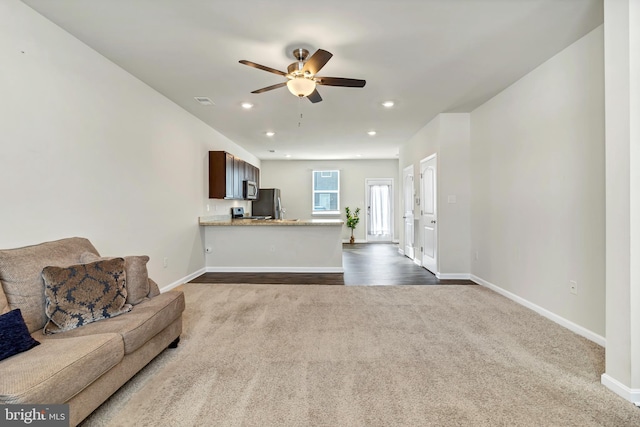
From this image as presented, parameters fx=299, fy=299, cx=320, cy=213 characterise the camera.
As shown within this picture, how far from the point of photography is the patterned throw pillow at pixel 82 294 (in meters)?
1.79

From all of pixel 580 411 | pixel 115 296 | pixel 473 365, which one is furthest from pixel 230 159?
pixel 580 411

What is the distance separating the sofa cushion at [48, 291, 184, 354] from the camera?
1.77 m

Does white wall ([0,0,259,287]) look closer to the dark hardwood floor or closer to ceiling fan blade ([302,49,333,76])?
the dark hardwood floor

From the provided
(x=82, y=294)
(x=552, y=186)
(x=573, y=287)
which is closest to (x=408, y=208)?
(x=552, y=186)

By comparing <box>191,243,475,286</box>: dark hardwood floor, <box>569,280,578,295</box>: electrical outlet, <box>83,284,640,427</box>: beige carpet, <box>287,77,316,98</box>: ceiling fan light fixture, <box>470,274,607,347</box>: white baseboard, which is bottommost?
<box>83,284,640,427</box>: beige carpet

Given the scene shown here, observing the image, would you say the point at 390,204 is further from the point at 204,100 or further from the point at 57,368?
the point at 57,368

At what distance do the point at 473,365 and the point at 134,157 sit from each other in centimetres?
382

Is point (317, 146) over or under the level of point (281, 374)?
over

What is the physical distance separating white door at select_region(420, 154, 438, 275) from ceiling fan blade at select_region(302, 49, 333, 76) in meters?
3.15

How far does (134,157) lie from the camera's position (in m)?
3.36

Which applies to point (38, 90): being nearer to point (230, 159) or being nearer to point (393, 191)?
point (230, 159)

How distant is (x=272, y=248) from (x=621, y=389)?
4.52 meters

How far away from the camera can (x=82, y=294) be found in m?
1.89

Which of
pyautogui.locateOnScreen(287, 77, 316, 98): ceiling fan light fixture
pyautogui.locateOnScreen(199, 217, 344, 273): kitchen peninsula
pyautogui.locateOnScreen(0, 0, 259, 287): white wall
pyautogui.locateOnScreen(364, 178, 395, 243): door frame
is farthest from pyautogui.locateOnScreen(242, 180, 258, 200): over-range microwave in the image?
pyautogui.locateOnScreen(287, 77, 316, 98): ceiling fan light fixture
